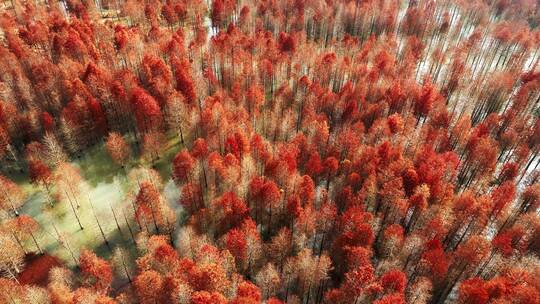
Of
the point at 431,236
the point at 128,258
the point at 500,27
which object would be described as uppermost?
the point at 500,27

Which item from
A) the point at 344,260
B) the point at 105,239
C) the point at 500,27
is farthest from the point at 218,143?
the point at 500,27

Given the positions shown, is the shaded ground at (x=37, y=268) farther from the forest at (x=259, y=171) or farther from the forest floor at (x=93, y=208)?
the forest floor at (x=93, y=208)

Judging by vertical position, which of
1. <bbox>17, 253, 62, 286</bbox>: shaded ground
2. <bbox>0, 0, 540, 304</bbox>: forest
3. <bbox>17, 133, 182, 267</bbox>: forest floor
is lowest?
<bbox>17, 253, 62, 286</bbox>: shaded ground

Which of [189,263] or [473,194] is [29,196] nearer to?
[189,263]

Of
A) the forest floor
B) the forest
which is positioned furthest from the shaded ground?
the forest floor

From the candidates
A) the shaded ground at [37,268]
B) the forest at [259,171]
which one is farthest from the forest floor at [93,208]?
the shaded ground at [37,268]

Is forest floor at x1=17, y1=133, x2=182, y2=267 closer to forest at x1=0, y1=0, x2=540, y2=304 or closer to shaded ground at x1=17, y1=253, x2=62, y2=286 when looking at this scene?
forest at x1=0, y1=0, x2=540, y2=304
